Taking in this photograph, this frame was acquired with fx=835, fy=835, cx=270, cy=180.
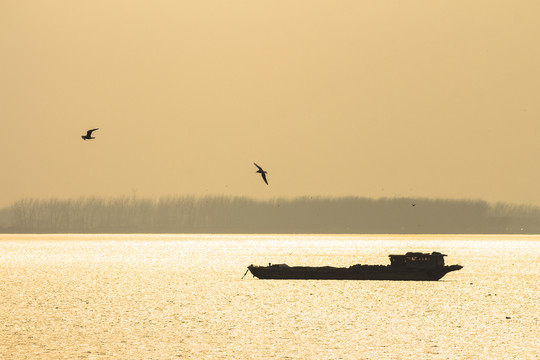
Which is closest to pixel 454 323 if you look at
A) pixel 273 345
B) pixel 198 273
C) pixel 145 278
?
pixel 273 345

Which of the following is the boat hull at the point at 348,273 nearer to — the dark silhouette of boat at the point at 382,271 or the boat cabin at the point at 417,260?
the dark silhouette of boat at the point at 382,271

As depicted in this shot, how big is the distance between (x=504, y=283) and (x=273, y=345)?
173 feet

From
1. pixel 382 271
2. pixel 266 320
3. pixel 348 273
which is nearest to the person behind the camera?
pixel 266 320

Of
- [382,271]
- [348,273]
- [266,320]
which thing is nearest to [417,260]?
[382,271]

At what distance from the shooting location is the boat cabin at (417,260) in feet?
278

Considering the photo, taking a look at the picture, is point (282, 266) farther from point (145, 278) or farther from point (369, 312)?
point (369, 312)

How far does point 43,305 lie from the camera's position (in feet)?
192

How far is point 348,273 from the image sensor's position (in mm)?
82625

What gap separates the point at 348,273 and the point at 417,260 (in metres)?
7.88

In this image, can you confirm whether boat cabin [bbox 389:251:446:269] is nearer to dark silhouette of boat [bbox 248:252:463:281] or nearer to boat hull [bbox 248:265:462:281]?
dark silhouette of boat [bbox 248:252:463:281]

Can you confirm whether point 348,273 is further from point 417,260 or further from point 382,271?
point 417,260

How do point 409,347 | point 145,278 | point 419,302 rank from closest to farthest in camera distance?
point 409,347, point 419,302, point 145,278

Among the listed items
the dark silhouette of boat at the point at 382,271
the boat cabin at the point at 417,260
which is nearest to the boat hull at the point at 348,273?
the dark silhouette of boat at the point at 382,271

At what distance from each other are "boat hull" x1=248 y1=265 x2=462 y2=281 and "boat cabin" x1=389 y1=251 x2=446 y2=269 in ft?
1.96
